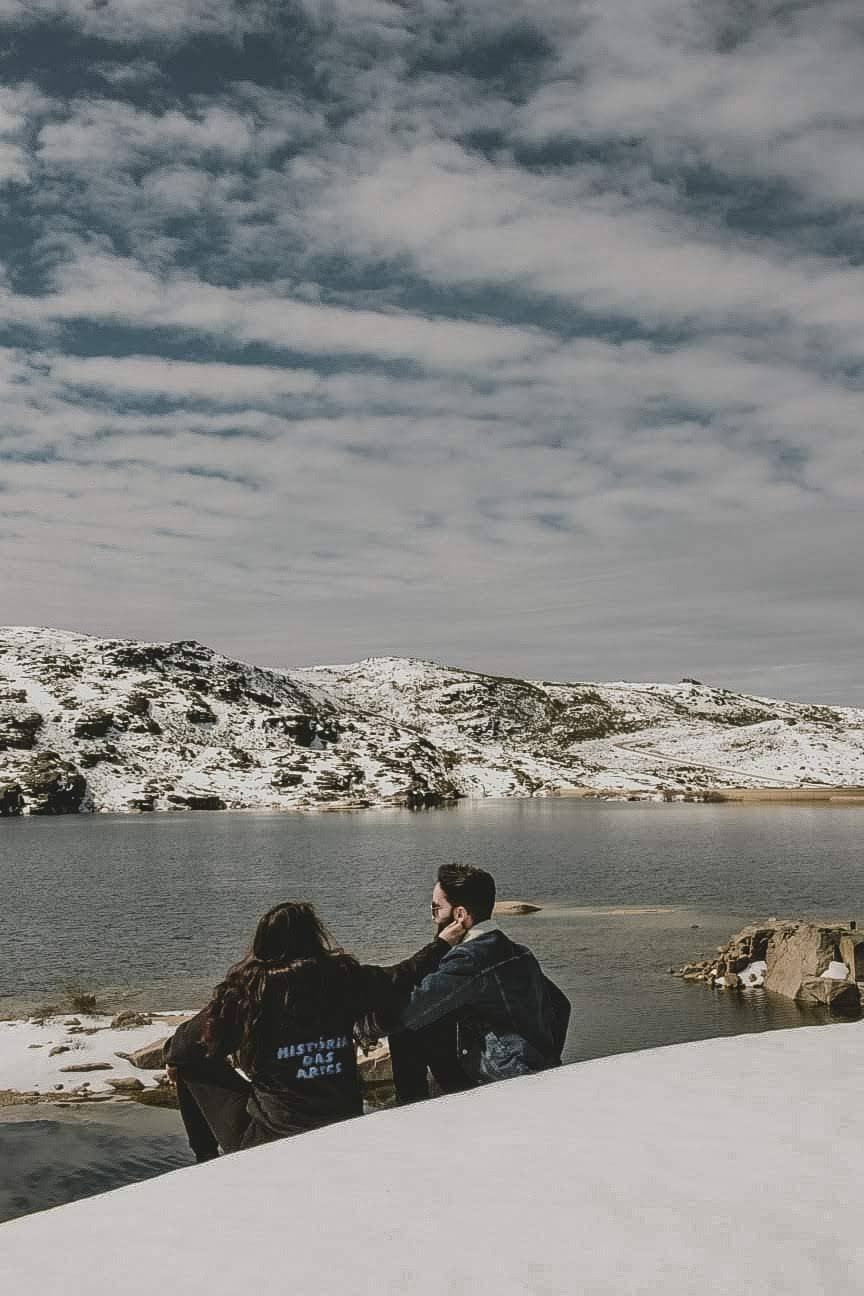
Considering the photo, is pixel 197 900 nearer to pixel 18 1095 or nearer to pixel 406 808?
pixel 18 1095

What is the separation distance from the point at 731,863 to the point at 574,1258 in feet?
254

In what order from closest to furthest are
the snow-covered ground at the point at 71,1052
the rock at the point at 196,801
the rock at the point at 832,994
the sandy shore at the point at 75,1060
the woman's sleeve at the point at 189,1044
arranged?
the woman's sleeve at the point at 189,1044, the sandy shore at the point at 75,1060, the snow-covered ground at the point at 71,1052, the rock at the point at 832,994, the rock at the point at 196,801

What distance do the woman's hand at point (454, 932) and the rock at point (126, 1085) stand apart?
14286 millimetres

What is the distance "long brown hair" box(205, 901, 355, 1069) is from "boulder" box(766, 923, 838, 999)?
93.6 ft

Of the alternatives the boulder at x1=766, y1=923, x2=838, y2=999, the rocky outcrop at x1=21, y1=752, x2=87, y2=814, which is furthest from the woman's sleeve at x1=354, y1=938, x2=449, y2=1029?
the rocky outcrop at x1=21, y1=752, x2=87, y2=814

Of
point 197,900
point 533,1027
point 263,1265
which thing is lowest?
point 197,900

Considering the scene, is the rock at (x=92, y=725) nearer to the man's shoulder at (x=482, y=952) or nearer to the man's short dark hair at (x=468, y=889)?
the man's short dark hair at (x=468, y=889)

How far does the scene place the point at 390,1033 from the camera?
27.6ft

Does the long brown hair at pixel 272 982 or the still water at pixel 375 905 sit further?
the still water at pixel 375 905

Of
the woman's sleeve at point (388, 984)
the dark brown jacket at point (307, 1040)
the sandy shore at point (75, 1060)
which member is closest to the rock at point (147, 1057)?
the sandy shore at point (75, 1060)

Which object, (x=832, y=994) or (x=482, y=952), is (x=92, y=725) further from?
(x=482, y=952)

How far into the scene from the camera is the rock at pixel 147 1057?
2166 cm

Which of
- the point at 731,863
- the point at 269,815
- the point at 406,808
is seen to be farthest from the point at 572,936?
the point at 406,808

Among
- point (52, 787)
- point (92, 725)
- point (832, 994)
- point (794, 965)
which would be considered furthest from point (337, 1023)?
point (92, 725)
